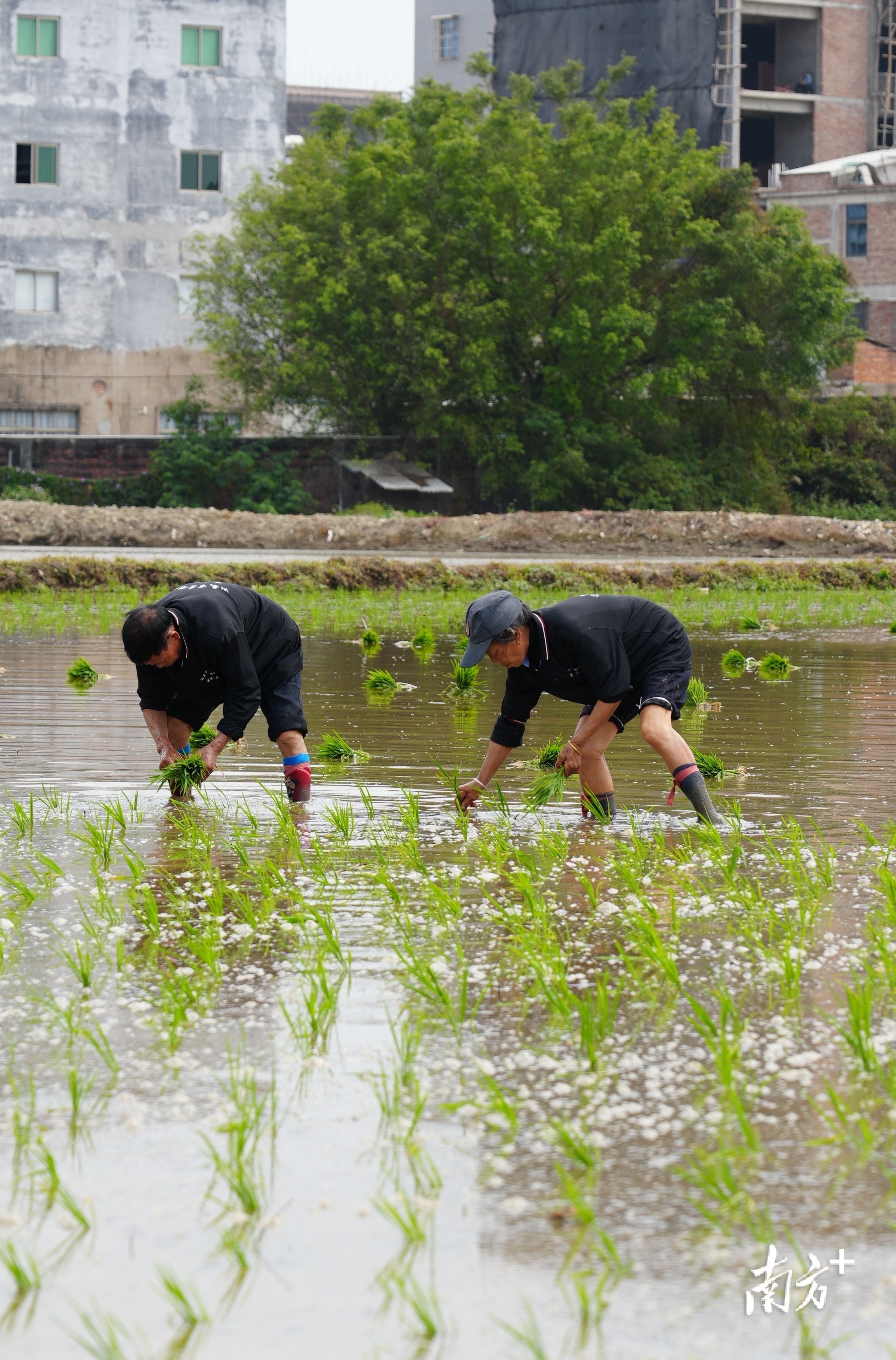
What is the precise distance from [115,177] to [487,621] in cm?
4153

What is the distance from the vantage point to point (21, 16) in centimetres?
4366

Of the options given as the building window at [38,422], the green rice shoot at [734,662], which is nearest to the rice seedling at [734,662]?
the green rice shoot at [734,662]

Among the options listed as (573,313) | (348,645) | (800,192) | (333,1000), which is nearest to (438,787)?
(333,1000)

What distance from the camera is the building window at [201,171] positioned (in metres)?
44.9

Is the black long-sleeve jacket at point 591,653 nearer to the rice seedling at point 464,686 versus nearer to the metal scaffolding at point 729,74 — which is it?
the rice seedling at point 464,686

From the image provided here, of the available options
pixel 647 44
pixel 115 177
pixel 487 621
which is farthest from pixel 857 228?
pixel 487 621

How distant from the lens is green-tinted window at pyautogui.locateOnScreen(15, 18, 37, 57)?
43.7 m

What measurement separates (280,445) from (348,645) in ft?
82.0

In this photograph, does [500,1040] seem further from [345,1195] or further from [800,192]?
[800,192]

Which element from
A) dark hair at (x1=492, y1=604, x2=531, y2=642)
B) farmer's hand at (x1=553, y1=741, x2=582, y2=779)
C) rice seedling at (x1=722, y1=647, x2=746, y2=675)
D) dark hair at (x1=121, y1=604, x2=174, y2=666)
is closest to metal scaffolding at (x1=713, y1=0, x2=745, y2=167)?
rice seedling at (x1=722, y1=647, x2=746, y2=675)

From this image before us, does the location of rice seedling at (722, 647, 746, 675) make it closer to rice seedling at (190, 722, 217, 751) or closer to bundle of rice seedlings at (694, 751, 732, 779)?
bundle of rice seedlings at (694, 751, 732, 779)

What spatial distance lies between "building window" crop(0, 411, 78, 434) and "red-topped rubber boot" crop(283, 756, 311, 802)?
39218 mm

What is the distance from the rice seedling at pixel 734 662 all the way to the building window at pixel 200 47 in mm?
35980

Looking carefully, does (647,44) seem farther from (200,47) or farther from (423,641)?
(423,641)
